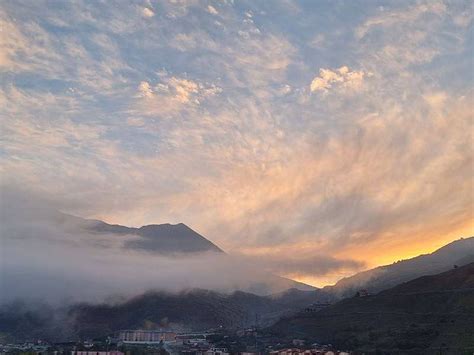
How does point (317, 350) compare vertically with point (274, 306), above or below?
below

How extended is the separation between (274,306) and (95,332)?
6540 cm

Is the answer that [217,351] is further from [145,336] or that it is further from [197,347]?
[145,336]

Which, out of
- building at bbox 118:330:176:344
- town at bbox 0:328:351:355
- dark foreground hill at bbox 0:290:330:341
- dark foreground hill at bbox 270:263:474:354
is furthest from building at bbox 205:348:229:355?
dark foreground hill at bbox 0:290:330:341

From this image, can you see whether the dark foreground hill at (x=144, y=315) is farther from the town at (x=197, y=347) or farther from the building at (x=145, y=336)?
the town at (x=197, y=347)

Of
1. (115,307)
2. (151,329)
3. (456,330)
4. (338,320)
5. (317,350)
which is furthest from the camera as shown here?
(115,307)

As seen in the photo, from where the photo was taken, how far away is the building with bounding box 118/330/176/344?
12164cm

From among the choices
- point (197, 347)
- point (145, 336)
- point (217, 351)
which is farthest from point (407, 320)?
point (145, 336)

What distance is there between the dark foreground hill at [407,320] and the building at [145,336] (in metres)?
28.1

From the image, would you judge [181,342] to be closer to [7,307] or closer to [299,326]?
[299,326]

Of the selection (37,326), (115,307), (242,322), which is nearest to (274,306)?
(242,322)

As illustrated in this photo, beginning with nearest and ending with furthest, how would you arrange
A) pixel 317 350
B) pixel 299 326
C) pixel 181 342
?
pixel 317 350 → pixel 299 326 → pixel 181 342

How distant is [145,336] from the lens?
130 metres

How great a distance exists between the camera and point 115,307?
181 m

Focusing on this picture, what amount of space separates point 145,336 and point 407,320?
69577mm
